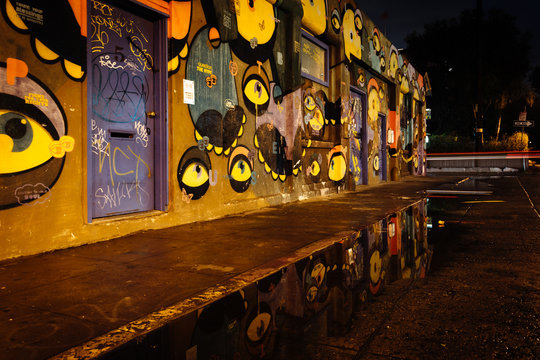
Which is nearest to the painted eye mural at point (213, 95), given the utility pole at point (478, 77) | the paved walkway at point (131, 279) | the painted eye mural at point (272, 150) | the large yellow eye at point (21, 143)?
the painted eye mural at point (272, 150)

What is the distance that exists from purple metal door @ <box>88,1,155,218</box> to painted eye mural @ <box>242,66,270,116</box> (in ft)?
7.36

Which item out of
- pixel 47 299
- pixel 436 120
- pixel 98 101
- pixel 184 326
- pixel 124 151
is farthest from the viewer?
pixel 436 120

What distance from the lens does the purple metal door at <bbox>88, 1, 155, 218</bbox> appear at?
5379 mm

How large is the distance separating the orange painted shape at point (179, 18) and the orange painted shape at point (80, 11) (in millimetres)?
1410

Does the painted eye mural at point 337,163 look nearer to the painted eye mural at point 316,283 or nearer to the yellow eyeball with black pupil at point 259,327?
the painted eye mural at point 316,283

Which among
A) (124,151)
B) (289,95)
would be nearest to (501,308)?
(124,151)

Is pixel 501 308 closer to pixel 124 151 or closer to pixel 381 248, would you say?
pixel 381 248

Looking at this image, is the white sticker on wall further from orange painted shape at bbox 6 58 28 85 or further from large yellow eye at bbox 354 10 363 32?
large yellow eye at bbox 354 10 363 32

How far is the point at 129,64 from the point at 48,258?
2.83 meters

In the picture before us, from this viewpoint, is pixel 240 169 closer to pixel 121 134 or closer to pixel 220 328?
pixel 121 134

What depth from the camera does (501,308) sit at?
2.94 metres

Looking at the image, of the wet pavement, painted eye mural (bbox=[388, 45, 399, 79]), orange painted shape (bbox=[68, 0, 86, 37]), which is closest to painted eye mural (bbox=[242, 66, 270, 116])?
the wet pavement

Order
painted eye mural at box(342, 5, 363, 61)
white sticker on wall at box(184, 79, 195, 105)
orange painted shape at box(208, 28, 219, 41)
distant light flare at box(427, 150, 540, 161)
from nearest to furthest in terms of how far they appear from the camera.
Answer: white sticker on wall at box(184, 79, 195, 105) < orange painted shape at box(208, 28, 219, 41) < painted eye mural at box(342, 5, 363, 61) < distant light flare at box(427, 150, 540, 161)

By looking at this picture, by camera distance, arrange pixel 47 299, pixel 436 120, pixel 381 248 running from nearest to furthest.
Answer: pixel 47 299
pixel 381 248
pixel 436 120
